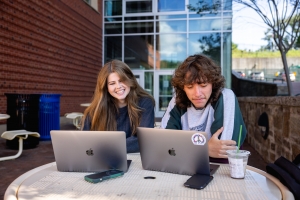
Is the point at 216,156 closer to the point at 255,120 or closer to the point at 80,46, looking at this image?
the point at 255,120

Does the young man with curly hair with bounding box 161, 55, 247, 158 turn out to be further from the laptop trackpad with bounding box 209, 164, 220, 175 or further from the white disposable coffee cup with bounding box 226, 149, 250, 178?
the white disposable coffee cup with bounding box 226, 149, 250, 178

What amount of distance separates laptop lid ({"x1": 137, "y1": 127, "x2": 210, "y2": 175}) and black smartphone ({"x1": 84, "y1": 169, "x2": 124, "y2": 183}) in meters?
0.18

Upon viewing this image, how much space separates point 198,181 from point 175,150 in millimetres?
183

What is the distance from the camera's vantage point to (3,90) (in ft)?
23.7

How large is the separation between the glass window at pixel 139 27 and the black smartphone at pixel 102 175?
13.2 meters

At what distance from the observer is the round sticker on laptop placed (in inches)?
54.5

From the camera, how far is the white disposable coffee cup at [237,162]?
1.47 meters

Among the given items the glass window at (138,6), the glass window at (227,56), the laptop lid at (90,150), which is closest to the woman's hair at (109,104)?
the laptop lid at (90,150)

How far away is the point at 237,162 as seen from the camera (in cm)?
149

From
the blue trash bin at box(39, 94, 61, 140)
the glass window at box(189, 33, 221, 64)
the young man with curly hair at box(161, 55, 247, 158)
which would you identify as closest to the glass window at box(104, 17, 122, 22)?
the glass window at box(189, 33, 221, 64)

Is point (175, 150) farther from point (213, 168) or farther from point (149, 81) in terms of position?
point (149, 81)

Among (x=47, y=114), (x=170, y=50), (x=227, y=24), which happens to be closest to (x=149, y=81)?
(x=170, y=50)

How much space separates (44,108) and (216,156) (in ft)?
19.6

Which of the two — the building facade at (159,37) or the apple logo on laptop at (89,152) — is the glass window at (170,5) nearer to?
the building facade at (159,37)
